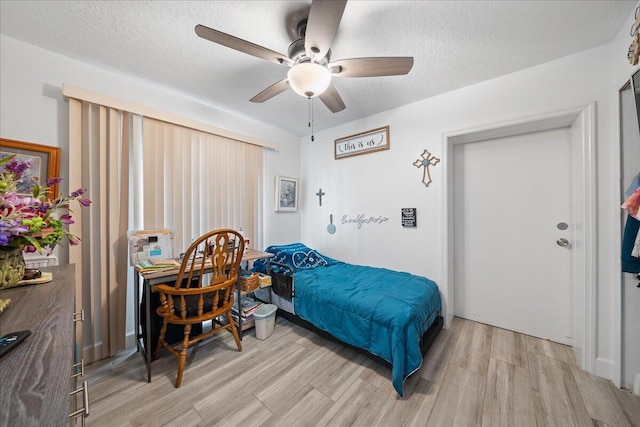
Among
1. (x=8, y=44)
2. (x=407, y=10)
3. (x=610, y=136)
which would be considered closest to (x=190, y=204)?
(x=8, y=44)

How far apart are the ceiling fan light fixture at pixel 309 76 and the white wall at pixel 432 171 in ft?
4.87

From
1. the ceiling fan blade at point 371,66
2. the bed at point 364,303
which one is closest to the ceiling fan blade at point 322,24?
the ceiling fan blade at point 371,66

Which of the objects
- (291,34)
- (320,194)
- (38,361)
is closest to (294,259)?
(320,194)

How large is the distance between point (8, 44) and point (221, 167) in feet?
5.05

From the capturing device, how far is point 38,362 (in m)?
0.51

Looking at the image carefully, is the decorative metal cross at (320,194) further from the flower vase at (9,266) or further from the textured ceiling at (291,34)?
the flower vase at (9,266)

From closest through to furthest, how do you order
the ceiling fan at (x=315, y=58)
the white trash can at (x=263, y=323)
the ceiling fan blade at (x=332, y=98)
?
the ceiling fan at (x=315, y=58), the ceiling fan blade at (x=332, y=98), the white trash can at (x=263, y=323)

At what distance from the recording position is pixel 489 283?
7.54 ft

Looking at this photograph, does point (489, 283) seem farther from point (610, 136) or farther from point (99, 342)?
point (99, 342)

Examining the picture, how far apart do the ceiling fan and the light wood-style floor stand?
6.30 feet

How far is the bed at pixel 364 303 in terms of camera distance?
1541mm

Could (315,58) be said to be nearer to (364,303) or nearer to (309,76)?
(309,76)

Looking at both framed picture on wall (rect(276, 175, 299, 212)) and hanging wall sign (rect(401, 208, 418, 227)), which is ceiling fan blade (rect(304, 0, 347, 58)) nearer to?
hanging wall sign (rect(401, 208, 418, 227))

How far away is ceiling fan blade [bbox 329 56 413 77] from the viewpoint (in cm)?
134
